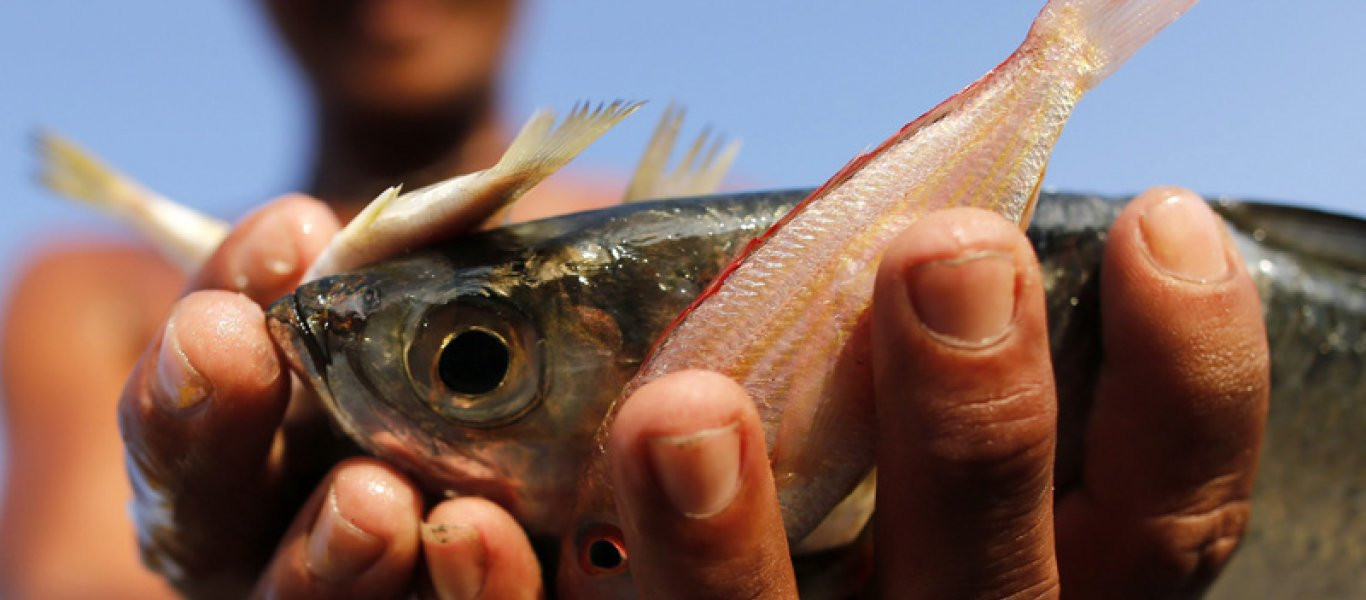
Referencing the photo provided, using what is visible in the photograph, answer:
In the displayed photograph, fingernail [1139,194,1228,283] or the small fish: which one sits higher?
the small fish

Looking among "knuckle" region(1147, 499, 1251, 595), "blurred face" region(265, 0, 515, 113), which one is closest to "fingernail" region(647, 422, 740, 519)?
"knuckle" region(1147, 499, 1251, 595)

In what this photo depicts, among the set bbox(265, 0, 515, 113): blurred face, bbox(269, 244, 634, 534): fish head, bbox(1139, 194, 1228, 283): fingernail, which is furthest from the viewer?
bbox(265, 0, 515, 113): blurred face

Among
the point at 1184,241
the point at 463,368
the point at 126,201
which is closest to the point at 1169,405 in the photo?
the point at 1184,241

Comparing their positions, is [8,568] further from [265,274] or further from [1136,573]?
[1136,573]

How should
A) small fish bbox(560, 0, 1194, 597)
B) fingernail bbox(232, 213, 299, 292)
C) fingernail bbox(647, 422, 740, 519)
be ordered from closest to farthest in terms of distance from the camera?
fingernail bbox(647, 422, 740, 519)
small fish bbox(560, 0, 1194, 597)
fingernail bbox(232, 213, 299, 292)

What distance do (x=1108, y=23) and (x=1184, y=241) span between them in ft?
1.58

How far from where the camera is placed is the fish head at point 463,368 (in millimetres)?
1453

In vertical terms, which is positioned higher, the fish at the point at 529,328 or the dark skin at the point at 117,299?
the fish at the point at 529,328

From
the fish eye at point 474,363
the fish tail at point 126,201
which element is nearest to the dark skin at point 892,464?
the fish eye at point 474,363

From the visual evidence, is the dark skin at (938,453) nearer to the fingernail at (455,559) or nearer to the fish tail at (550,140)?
the fingernail at (455,559)

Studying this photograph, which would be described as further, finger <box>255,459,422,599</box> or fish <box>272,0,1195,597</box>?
finger <box>255,459,422,599</box>

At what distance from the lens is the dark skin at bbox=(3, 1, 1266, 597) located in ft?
4.33

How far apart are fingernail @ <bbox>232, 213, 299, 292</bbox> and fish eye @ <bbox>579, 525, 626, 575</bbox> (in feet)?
2.87

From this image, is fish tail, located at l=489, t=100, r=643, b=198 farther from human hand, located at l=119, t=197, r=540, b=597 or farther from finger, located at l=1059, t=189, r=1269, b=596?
finger, located at l=1059, t=189, r=1269, b=596
